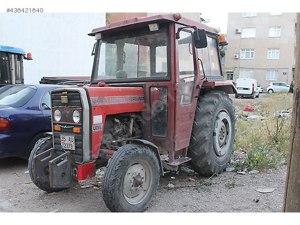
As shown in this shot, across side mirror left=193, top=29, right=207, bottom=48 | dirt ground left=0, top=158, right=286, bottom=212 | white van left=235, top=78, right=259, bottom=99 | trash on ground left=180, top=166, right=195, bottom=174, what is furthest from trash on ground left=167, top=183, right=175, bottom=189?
white van left=235, top=78, right=259, bottom=99

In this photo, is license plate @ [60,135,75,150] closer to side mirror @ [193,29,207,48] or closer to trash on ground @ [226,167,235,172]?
side mirror @ [193,29,207,48]

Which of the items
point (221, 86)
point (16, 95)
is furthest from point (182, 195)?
point (16, 95)

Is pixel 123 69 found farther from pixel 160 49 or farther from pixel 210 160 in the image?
pixel 210 160

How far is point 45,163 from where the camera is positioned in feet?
13.0

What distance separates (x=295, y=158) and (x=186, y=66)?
2.61m

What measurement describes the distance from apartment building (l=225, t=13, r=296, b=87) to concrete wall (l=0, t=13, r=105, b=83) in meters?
24.0

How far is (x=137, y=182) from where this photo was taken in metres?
3.72

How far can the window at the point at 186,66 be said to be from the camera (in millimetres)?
4398

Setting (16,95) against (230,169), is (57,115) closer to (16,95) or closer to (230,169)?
(16,95)

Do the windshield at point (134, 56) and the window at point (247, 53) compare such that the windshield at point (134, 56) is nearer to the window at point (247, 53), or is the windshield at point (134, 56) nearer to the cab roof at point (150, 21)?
the cab roof at point (150, 21)

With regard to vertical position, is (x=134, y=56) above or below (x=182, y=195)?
above

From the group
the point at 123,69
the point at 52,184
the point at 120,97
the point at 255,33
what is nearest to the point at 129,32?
the point at 123,69

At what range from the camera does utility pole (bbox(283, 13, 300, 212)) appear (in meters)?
2.09

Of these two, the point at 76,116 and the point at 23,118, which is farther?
the point at 23,118
